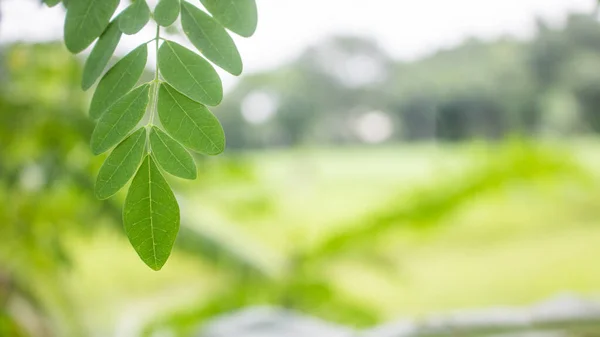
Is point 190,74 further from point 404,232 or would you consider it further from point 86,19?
point 404,232

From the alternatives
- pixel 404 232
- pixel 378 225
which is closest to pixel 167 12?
pixel 378 225

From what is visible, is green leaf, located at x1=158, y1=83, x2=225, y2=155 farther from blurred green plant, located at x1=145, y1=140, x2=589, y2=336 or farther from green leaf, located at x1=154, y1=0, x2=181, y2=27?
blurred green plant, located at x1=145, y1=140, x2=589, y2=336

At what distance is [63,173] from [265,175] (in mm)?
870

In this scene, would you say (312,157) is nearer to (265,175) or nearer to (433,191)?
(265,175)

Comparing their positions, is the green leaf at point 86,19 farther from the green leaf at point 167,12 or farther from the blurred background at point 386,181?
the blurred background at point 386,181

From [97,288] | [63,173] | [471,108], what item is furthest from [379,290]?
[63,173]

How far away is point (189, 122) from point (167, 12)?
0.13 ft

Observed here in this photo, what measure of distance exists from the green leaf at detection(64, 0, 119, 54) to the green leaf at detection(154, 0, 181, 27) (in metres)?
0.02

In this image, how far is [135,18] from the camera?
8.5 inches

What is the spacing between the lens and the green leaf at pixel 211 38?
0.70 ft

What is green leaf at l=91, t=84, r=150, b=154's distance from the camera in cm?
21

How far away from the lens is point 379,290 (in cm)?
168

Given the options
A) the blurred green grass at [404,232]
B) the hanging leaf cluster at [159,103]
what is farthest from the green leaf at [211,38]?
the blurred green grass at [404,232]

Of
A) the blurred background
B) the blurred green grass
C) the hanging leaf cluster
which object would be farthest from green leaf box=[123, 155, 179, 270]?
the blurred green grass
